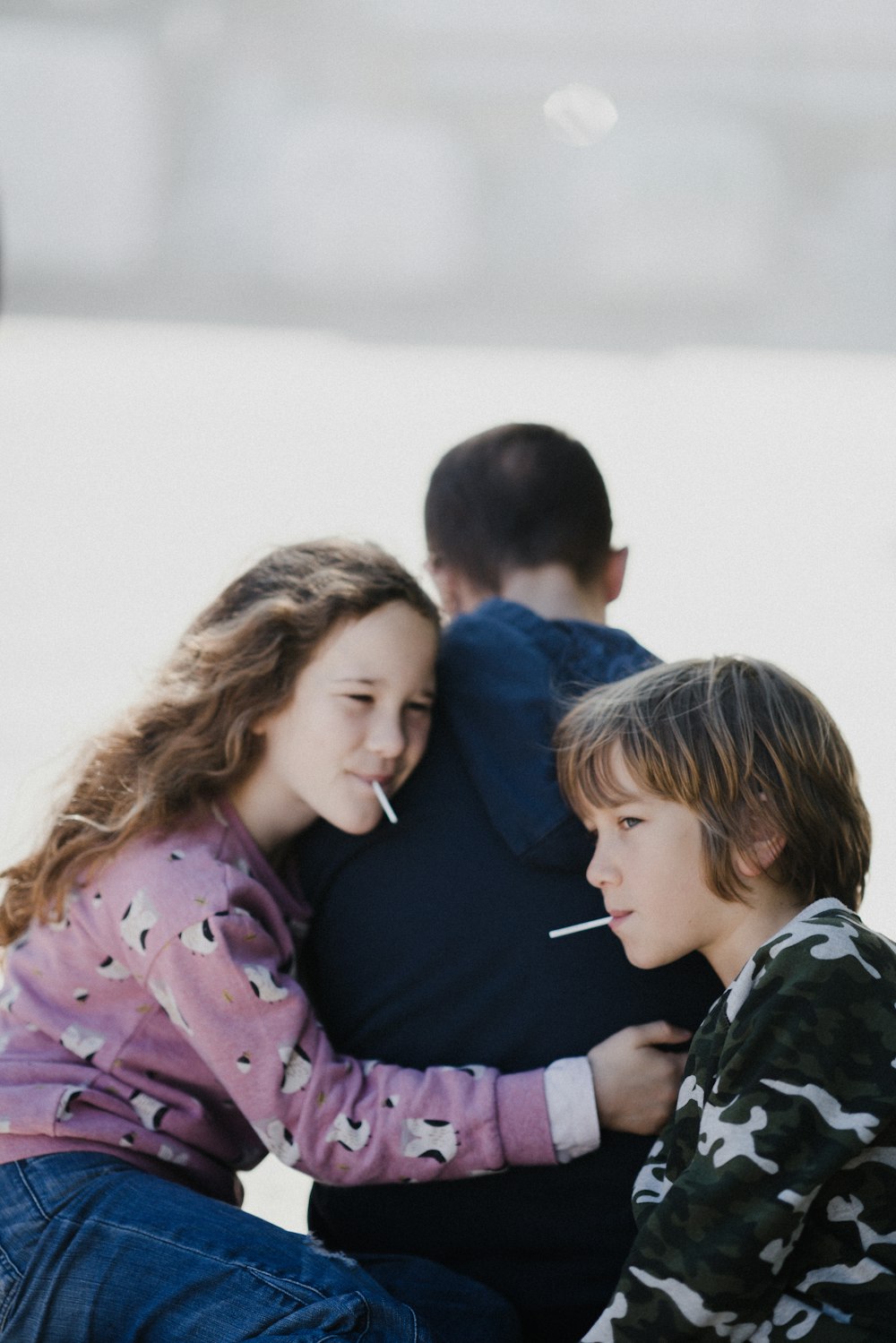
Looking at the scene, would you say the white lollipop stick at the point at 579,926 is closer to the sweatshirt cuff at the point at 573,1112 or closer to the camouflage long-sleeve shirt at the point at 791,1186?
the sweatshirt cuff at the point at 573,1112

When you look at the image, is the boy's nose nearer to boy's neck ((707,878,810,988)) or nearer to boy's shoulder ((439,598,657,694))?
boy's neck ((707,878,810,988))

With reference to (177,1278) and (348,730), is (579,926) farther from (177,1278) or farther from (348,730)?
(177,1278)

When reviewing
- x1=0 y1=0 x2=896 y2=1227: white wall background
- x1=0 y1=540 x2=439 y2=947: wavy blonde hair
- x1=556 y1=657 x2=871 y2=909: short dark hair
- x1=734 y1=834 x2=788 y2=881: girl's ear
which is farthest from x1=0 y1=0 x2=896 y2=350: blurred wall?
x1=734 y1=834 x2=788 y2=881: girl's ear

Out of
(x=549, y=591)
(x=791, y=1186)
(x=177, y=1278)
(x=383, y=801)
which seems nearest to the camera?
(x=791, y=1186)

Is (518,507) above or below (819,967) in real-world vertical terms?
above

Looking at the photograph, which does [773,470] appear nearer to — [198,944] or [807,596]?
[807,596]

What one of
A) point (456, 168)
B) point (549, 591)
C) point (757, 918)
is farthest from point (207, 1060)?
point (456, 168)

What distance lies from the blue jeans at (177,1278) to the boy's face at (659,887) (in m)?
0.34

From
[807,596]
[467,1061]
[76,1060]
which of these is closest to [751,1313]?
[467,1061]

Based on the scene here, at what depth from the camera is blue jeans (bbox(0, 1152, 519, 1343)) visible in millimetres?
1174

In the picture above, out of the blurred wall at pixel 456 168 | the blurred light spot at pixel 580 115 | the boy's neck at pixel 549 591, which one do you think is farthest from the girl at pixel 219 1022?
the blurred light spot at pixel 580 115

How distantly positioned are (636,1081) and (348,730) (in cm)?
44

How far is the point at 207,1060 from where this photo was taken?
4.38ft

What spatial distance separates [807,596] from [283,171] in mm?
2688
